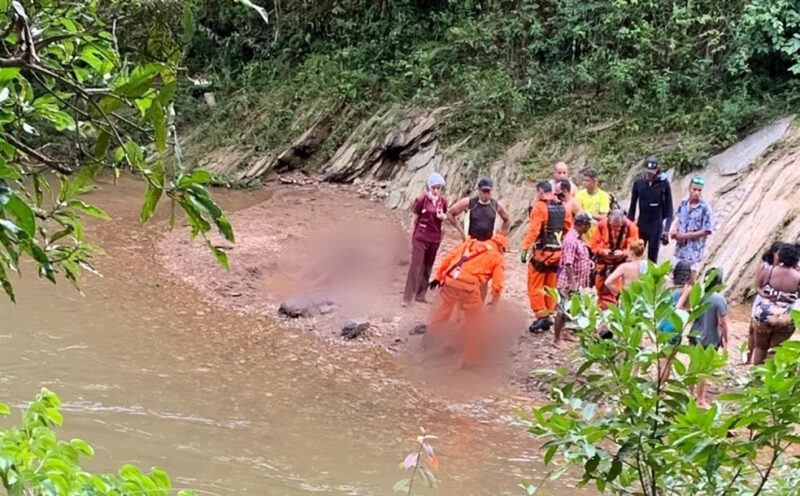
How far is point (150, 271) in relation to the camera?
35.2 ft

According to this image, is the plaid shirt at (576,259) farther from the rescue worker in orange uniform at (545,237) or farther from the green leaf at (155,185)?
the green leaf at (155,185)

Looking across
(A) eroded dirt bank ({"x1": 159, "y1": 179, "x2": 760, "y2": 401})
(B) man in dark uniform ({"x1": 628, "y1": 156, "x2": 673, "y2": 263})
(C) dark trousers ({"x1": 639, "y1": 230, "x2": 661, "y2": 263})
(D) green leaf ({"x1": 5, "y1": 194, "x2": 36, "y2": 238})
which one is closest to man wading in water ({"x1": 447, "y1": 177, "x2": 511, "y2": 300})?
(A) eroded dirt bank ({"x1": 159, "y1": 179, "x2": 760, "y2": 401})

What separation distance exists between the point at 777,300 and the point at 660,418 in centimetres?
536

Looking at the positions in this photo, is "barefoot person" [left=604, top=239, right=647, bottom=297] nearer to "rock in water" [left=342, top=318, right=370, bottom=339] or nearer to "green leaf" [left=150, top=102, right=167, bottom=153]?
"rock in water" [left=342, top=318, right=370, bottom=339]

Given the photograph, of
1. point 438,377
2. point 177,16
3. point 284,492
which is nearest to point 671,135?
point 438,377

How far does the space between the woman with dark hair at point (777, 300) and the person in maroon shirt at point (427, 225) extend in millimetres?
3296

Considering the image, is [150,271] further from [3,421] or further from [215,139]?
[215,139]

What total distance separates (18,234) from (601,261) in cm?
704

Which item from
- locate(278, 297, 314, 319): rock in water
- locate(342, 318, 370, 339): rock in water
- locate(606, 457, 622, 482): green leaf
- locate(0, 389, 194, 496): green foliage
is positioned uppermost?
locate(0, 389, 194, 496): green foliage

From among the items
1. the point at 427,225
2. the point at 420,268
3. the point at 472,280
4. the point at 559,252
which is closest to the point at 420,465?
the point at 472,280

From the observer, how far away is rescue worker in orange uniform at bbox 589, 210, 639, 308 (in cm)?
775

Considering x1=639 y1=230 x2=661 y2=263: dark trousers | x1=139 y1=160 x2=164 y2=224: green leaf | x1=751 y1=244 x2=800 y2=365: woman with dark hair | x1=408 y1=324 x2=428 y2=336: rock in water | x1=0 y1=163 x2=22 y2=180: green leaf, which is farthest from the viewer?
x1=639 y1=230 x2=661 y2=263: dark trousers

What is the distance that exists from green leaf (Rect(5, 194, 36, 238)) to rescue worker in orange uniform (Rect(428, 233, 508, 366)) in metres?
6.39

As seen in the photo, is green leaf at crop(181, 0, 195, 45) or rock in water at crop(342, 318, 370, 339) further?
rock in water at crop(342, 318, 370, 339)
